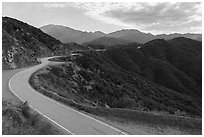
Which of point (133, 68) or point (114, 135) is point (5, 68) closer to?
point (114, 135)

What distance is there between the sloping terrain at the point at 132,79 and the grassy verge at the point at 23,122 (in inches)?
372

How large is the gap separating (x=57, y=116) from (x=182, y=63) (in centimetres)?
13219

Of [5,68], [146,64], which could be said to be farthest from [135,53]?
[5,68]

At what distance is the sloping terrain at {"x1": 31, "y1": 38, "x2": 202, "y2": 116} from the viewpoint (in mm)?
37125

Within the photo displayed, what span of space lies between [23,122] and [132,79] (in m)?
56.1

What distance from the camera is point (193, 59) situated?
14512cm

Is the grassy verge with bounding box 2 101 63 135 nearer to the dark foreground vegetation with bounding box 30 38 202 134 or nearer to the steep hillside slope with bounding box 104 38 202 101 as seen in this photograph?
the dark foreground vegetation with bounding box 30 38 202 134

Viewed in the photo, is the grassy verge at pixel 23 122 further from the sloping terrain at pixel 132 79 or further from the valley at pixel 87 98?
the sloping terrain at pixel 132 79

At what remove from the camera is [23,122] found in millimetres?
15188

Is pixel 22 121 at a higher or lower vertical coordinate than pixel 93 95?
higher

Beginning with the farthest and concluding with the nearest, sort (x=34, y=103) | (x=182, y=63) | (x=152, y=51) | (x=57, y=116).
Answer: (x=152, y=51)
(x=182, y=63)
(x=34, y=103)
(x=57, y=116)

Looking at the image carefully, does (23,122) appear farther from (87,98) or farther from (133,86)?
(133,86)

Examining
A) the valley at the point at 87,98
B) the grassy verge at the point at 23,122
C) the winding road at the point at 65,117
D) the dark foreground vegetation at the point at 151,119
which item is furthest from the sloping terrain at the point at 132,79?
the grassy verge at the point at 23,122

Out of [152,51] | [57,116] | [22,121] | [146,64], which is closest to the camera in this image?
[22,121]
